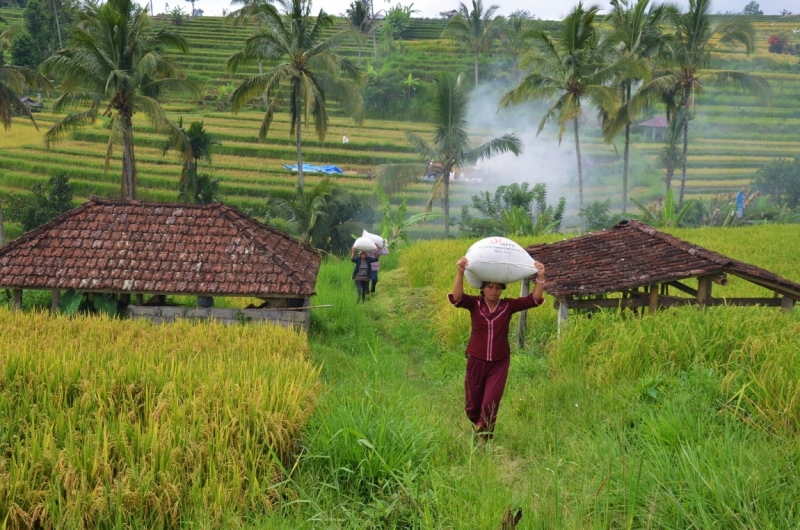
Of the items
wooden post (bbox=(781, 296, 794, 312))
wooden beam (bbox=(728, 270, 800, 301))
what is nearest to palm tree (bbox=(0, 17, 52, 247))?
wooden beam (bbox=(728, 270, 800, 301))

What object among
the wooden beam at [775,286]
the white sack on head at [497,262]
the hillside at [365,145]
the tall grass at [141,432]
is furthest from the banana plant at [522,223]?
the white sack on head at [497,262]

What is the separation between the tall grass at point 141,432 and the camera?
364cm

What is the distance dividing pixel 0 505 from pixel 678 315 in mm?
5876

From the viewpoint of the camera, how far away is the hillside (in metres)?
28.7

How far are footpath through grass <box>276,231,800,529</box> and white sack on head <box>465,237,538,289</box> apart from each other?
96cm

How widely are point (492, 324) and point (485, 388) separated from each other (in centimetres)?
49

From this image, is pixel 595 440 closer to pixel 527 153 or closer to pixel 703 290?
pixel 703 290

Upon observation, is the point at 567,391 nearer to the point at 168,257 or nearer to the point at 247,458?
the point at 247,458

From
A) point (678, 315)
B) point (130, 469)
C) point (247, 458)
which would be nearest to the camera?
point (130, 469)

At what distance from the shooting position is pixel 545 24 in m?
Result: 55.1

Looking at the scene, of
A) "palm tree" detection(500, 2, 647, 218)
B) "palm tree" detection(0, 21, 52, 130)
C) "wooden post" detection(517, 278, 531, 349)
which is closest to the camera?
"wooden post" detection(517, 278, 531, 349)

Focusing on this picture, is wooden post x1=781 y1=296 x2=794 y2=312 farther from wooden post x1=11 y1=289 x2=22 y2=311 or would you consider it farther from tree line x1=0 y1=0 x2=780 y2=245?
tree line x1=0 y1=0 x2=780 y2=245

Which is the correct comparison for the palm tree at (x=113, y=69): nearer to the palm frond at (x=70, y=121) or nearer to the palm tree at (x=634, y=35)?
the palm frond at (x=70, y=121)

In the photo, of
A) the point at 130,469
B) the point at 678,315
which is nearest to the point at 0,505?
the point at 130,469
